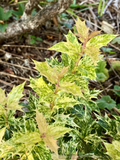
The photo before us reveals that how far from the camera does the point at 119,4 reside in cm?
233

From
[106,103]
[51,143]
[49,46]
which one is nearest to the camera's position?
[51,143]

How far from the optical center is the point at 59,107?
737mm

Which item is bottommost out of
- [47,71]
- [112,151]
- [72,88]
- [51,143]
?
[112,151]

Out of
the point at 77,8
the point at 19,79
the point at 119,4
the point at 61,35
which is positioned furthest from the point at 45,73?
the point at 119,4

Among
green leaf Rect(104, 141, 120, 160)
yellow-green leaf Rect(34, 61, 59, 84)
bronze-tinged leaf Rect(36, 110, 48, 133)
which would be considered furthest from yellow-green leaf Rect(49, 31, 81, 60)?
green leaf Rect(104, 141, 120, 160)

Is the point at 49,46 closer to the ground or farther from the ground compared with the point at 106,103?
farther from the ground

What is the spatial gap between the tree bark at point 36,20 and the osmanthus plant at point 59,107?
2.51 ft

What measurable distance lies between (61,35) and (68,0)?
607 mm

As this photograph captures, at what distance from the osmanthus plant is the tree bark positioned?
767mm

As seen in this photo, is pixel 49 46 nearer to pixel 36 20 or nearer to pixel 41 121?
pixel 36 20

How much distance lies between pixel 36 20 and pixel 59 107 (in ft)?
3.62

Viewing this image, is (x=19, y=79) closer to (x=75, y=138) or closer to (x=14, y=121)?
(x=14, y=121)

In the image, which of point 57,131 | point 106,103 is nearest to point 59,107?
point 57,131

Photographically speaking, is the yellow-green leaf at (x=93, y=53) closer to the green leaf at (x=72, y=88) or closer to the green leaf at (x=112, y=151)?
the green leaf at (x=72, y=88)
